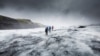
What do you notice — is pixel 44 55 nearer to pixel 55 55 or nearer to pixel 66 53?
pixel 55 55

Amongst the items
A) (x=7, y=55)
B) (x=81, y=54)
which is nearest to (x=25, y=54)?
(x=7, y=55)

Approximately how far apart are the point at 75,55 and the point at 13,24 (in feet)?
191

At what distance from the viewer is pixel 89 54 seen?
11711 millimetres

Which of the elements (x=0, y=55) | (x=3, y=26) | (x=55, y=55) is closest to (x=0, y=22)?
(x=3, y=26)

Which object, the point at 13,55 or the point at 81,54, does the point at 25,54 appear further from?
the point at 81,54

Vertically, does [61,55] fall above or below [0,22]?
below

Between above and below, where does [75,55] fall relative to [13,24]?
below

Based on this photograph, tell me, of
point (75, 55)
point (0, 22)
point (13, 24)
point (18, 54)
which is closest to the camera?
point (75, 55)

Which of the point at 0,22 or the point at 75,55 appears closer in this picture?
the point at 75,55

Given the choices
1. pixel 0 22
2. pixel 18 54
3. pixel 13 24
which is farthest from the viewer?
pixel 13 24

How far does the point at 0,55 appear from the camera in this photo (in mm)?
11922

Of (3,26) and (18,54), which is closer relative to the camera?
(18,54)

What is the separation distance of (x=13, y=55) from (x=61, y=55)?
5654 millimetres

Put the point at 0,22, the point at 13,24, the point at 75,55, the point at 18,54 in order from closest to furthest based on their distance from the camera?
the point at 75,55 < the point at 18,54 < the point at 0,22 < the point at 13,24
